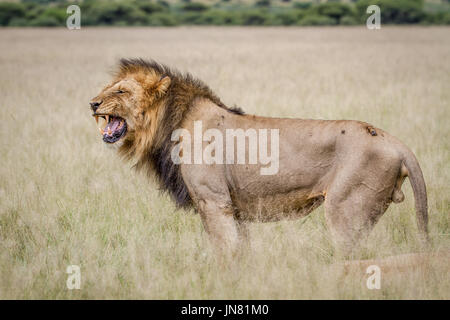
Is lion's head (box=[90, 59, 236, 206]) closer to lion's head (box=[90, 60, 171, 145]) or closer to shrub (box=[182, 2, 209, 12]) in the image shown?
lion's head (box=[90, 60, 171, 145])

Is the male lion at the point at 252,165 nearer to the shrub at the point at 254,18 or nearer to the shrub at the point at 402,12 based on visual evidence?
the shrub at the point at 402,12

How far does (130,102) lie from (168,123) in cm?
34

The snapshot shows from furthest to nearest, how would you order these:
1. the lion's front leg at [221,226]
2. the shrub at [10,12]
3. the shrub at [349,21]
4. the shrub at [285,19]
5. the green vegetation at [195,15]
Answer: the shrub at [285,19] → the shrub at [349,21] → the green vegetation at [195,15] → the shrub at [10,12] → the lion's front leg at [221,226]

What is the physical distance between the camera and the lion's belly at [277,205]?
4.63 metres

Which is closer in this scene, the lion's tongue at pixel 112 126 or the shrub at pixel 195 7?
the lion's tongue at pixel 112 126

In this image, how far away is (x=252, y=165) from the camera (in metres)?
4.69

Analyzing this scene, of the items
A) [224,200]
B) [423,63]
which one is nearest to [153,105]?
[224,200]

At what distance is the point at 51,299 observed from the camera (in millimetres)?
4285

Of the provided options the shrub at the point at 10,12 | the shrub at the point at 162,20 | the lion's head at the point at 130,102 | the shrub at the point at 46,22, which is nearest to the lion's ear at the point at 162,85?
the lion's head at the point at 130,102

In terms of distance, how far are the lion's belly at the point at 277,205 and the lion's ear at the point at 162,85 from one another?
102cm

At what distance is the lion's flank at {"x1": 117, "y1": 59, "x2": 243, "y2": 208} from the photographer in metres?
4.84

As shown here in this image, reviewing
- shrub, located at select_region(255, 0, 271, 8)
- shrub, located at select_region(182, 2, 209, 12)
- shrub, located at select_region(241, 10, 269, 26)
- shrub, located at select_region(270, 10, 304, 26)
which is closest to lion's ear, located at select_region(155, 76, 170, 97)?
shrub, located at select_region(270, 10, 304, 26)

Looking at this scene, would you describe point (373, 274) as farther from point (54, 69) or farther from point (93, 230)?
point (54, 69)

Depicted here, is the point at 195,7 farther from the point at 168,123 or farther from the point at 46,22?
the point at 168,123
